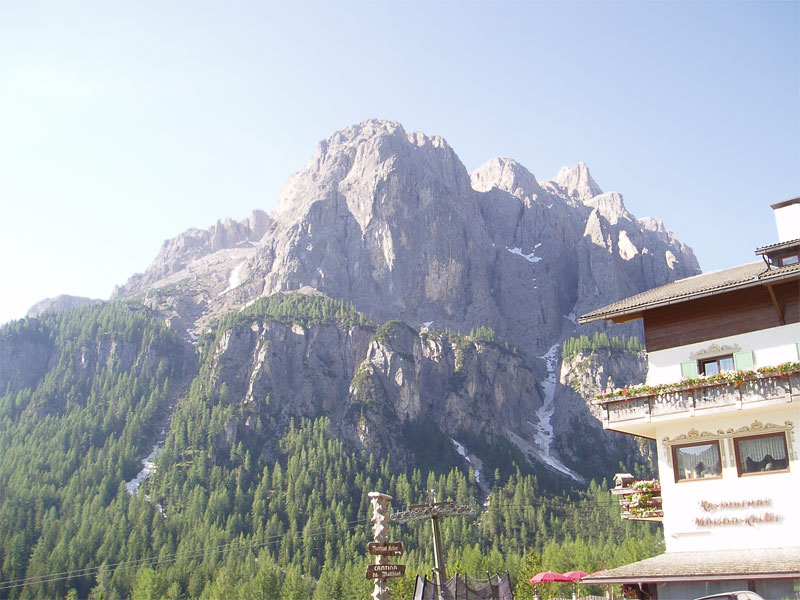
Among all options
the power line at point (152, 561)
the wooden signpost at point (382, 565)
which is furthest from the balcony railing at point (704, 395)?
the power line at point (152, 561)

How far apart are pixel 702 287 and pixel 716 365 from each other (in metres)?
3.39

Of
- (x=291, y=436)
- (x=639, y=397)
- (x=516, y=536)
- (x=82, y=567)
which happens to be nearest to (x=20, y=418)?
(x=291, y=436)

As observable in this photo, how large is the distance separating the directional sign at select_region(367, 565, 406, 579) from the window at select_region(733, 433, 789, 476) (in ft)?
50.5

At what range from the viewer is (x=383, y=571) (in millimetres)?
36656

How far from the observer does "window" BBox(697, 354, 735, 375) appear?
3353 centimetres

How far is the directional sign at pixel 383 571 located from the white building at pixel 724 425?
9.92 metres

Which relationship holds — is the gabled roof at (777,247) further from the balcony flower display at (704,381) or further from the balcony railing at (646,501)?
the balcony railing at (646,501)

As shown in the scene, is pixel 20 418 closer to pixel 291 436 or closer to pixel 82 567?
pixel 291 436

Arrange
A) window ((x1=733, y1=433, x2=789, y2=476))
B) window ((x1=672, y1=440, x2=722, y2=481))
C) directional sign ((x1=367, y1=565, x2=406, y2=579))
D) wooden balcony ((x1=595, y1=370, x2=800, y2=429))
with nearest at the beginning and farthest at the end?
wooden balcony ((x1=595, y1=370, x2=800, y2=429))
window ((x1=733, y1=433, x2=789, y2=476))
window ((x1=672, y1=440, x2=722, y2=481))
directional sign ((x1=367, y1=565, x2=406, y2=579))

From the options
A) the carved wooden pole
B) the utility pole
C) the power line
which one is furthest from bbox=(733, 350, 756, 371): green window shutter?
the power line

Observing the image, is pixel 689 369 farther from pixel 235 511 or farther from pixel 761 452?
pixel 235 511

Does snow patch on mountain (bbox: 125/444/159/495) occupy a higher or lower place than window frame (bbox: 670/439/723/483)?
higher

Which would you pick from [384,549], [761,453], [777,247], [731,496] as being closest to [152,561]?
[384,549]

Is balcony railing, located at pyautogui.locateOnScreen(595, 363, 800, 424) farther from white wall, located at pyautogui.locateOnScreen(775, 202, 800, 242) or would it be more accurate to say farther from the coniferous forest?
the coniferous forest
